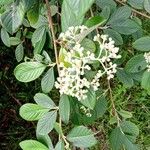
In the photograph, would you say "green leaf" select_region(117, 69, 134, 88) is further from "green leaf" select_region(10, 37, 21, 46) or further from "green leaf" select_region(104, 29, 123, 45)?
"green leaf" select_region(10, 37, 21, 46)

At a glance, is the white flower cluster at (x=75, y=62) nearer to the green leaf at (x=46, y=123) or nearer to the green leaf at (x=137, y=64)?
the green leaf at (x=46, y=123)

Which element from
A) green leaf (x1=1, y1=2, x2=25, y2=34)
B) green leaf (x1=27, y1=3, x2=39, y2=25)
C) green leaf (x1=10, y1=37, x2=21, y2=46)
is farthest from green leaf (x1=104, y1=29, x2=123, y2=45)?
green leaf (x1=10, y1=37, x2=21, y2=46)

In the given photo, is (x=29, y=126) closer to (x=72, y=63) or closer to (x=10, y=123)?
(x=10, y=123)

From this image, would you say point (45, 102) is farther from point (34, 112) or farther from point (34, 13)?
point (34, 13)

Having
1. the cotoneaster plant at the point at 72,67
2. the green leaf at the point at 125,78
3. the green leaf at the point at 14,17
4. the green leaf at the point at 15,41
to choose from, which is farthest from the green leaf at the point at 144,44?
the green leaf at the point at 15,41

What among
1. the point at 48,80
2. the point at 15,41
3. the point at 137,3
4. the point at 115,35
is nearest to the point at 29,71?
the point at 48,80
